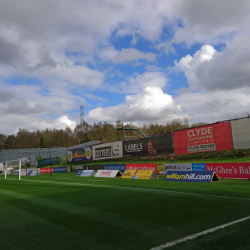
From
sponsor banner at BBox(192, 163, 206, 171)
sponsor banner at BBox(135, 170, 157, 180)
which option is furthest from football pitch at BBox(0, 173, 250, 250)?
sponsor banner at BBox(135, 170, 157, 180)

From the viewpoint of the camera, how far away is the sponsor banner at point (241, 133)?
22.6 metres

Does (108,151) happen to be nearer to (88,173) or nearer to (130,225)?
(88,173)

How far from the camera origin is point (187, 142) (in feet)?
92.8


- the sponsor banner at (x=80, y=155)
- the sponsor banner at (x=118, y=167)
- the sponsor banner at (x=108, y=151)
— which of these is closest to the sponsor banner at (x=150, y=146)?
the sponsor banner at (x=108, y=151)

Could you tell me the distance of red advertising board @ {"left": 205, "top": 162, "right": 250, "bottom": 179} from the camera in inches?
641

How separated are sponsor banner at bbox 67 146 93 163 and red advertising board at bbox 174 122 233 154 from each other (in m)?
24.3

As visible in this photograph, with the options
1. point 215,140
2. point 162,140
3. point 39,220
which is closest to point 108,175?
point 162,140

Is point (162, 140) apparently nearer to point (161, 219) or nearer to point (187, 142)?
point (187, 142)

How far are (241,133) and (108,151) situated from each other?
1024 inches

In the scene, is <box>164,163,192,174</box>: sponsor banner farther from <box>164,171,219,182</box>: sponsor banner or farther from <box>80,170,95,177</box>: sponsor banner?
<box>80,170,95,177</box>: sponsor banner

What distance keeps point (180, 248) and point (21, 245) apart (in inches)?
134

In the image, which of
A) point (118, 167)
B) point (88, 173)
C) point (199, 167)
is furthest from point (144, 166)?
point (88, 173)

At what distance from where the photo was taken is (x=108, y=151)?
142 feet

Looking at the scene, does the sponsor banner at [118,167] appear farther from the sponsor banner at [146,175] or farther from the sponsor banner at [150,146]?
the sponsor banner at [150,146]
